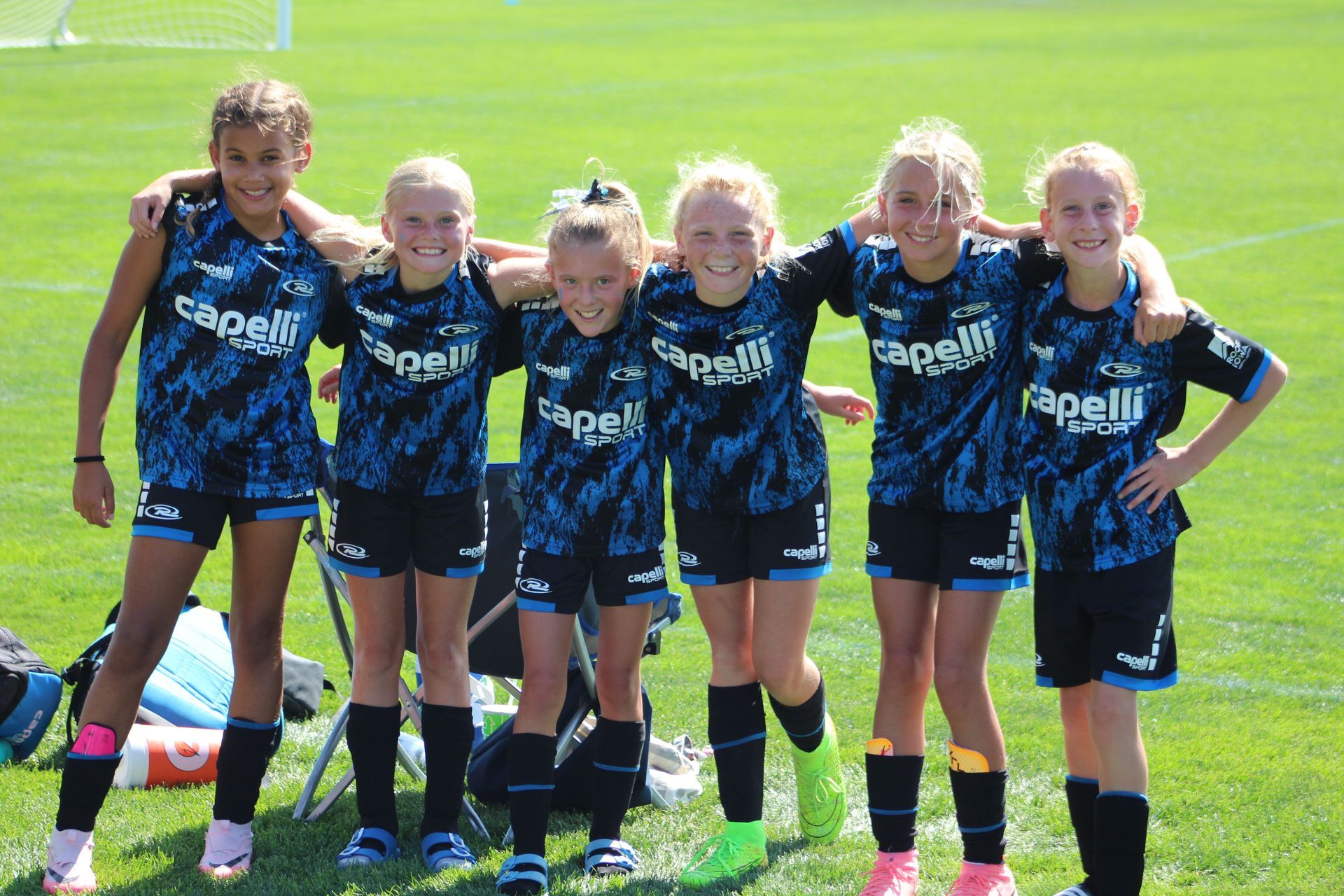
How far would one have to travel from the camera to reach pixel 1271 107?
2116cm

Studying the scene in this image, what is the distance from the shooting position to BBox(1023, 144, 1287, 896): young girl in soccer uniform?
319 cm

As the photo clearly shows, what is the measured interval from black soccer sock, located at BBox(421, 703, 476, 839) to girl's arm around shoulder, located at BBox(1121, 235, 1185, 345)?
1868 mm

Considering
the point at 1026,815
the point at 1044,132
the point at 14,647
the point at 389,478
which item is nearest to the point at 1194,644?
the point at 1026,815

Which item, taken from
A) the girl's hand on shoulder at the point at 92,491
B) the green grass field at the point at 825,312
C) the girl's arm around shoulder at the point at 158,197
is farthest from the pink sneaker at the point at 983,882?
the girl's arm around shoulder at the point at 158,197

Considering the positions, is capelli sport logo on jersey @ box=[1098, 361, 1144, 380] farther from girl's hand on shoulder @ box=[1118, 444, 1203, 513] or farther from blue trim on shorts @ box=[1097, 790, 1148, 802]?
blue trim on shorts @ box=[1097, 790, 1148, 802]

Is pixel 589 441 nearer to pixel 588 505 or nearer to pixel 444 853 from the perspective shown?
pixel 588 505

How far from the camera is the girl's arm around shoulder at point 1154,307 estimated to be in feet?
10.2

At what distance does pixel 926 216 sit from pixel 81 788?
2.37 m

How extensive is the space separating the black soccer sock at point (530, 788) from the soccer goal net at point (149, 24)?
911 inches

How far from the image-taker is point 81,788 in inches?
134

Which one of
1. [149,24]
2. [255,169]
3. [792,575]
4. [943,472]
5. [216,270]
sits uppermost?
[149,24]

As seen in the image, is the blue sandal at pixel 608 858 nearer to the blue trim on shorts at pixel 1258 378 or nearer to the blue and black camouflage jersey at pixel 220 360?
the blue and black camouflage jersey at pixel 220 360

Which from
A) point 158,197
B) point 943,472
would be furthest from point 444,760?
point 158,197

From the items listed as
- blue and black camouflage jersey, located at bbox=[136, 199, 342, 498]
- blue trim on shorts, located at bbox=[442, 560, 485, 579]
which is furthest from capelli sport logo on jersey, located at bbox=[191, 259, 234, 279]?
blue trim on shorts, located at bbox=[442, 560, 485, 579]
